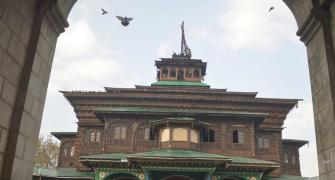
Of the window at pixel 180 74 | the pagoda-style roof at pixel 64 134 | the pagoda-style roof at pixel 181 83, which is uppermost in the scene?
the window at pixel 180 74

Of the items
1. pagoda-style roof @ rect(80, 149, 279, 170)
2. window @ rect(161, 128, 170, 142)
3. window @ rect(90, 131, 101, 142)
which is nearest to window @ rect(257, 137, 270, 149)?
pagoda-style roof @ rect(80, 149, 279, 170)

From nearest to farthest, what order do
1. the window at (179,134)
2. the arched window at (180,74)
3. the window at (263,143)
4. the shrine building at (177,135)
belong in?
the shrine building at (177,135)
the window at (179,134)
the window at (263,143)
the arched window at (180,74)

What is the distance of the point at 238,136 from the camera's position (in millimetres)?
32281

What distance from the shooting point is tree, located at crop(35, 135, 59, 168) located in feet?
168

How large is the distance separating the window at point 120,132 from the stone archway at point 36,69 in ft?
82.3

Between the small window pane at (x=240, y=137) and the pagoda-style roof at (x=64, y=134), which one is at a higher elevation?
the pagoda-style roof at (x=64, y=134)

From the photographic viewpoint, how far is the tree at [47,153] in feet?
168

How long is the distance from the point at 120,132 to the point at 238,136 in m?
10.9

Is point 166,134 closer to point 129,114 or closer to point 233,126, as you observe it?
point 129,114

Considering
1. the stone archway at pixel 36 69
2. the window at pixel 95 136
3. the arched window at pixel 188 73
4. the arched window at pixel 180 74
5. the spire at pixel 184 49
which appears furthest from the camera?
the spire at pixel 184 49

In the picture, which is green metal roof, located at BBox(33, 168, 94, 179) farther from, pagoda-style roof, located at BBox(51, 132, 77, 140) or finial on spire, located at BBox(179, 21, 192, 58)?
finial on spire, located at BBox(179, 21, 192, 58)

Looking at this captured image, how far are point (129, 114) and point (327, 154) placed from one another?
1044 inches

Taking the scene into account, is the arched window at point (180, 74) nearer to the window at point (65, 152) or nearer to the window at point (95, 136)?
the window at point (95, 136)

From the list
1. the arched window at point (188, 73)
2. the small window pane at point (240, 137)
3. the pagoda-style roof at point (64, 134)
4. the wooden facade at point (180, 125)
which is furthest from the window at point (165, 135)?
the arched window at point (188, 73)
